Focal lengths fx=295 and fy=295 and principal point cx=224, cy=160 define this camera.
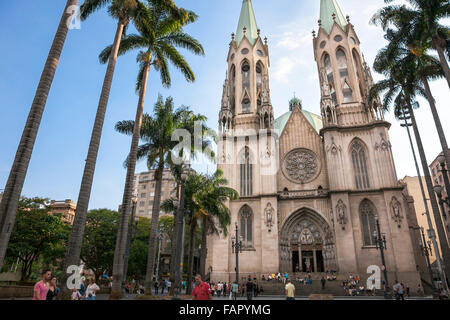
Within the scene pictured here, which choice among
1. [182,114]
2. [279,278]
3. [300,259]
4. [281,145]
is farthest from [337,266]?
[182,114]

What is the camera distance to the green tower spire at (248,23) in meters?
45.8

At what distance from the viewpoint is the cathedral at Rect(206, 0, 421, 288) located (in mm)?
29700

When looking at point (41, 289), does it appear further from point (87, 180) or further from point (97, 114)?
point (97, 114)

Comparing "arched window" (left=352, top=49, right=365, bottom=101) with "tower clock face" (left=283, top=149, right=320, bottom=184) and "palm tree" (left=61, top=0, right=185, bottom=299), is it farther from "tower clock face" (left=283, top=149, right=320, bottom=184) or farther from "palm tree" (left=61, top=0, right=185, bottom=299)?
"palm tree" (left=61, top=0, right=185, bottom=299)

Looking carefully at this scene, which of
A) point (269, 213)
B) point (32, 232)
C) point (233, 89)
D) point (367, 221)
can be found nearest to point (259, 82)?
point (233, 89)

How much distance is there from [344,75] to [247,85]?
12785 mm

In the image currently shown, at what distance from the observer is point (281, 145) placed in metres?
38.0

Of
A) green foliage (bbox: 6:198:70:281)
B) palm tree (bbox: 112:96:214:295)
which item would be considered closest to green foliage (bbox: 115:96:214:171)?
palm tree (bbox: 112:96:214:295)

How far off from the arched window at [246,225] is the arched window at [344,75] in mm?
18369

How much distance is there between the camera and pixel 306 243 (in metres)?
32.9

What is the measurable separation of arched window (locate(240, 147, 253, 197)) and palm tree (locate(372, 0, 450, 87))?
2068 centimetres
